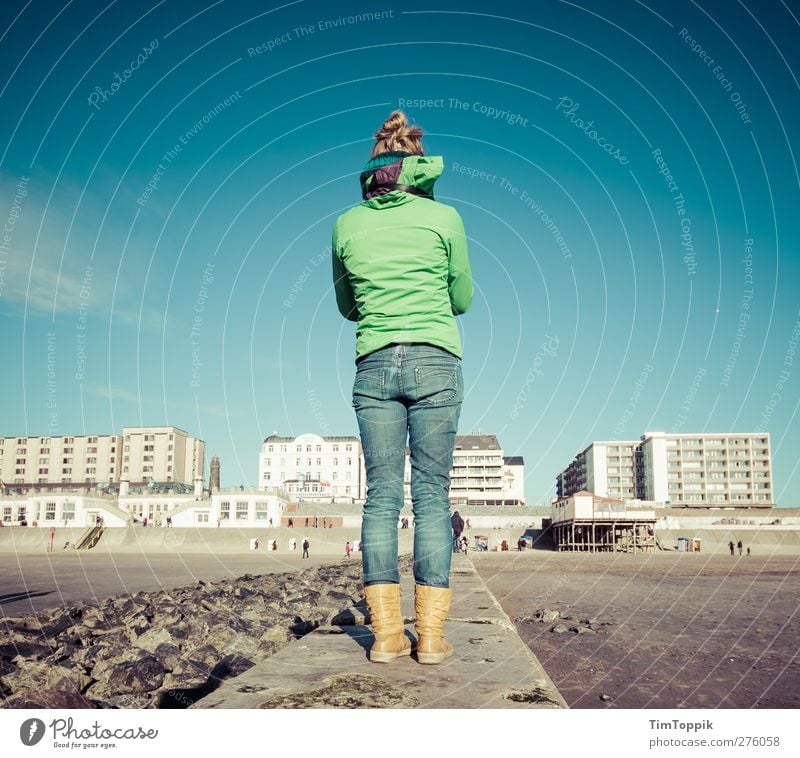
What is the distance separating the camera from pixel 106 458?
559ft

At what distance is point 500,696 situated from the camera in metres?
2.34

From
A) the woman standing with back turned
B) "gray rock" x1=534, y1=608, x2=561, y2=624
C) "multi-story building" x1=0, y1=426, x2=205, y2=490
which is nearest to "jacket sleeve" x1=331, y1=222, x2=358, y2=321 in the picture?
the woman standing with back turned

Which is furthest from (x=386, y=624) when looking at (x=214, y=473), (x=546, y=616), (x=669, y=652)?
(x=214, y=473)

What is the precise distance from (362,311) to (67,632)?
489cm

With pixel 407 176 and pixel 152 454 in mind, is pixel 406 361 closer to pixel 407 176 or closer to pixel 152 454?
pixel 407 176

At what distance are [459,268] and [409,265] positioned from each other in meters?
0.27

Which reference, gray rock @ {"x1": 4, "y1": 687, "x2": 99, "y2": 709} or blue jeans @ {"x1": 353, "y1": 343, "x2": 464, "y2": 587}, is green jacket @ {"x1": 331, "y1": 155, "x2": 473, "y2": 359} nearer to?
blue jeans @ {"x1": 353, "y1": 343, "x2": 464, "y2": 587}

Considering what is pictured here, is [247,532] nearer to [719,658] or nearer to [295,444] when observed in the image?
[295,444]

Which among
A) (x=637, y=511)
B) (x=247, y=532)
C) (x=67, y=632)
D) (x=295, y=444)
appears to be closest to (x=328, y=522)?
(x=247, y=532)

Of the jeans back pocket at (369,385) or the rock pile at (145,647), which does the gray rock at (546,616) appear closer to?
the rock pile at (145,647)

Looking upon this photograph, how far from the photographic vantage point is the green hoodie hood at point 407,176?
3.45 meters

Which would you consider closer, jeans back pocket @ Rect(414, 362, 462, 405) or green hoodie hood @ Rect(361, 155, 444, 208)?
jeans back pocket @ Rect(414, 362, 462, 405)

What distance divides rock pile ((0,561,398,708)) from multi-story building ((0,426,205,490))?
16743 centimetres

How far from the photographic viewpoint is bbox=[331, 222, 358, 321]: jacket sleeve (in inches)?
145
